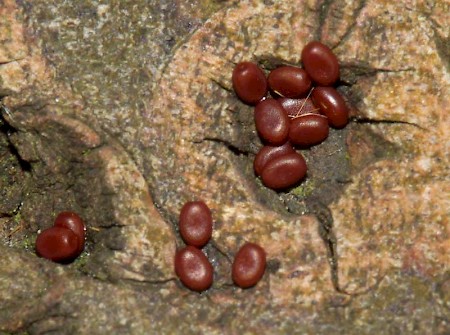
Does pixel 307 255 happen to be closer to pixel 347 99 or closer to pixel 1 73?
pixel 347 99

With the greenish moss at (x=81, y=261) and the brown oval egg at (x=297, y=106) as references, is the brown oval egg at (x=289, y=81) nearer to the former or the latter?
the brown oval egg at (x=297, y=106)

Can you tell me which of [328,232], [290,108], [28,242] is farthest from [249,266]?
[28,242]

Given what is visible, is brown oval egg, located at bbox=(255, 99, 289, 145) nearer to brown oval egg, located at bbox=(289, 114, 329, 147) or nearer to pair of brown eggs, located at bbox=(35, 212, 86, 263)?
brown oval egg, located at bbox=(289, 114, 329, 147)

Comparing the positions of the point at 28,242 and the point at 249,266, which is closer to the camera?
the point at 249,266

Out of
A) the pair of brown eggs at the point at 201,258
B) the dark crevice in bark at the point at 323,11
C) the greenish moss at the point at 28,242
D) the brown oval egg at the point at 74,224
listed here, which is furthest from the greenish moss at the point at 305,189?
the greenish moss at the point at 28,242

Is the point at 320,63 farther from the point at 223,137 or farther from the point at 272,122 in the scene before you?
the point at 223,137

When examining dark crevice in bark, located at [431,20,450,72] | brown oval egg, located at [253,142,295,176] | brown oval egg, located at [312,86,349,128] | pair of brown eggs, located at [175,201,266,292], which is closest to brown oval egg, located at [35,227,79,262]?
pair of brown eggs, located at [175,201,266,292]

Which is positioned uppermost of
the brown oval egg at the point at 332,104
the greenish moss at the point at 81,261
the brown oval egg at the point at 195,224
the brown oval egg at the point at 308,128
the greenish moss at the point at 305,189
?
the brown oval egg at the point at 332,104
